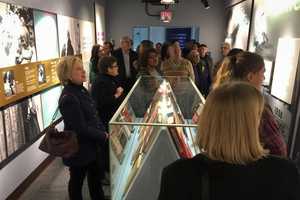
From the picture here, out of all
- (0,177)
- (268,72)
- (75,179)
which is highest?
(268,72)

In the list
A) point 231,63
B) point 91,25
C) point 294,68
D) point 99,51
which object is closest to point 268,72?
point 294,68

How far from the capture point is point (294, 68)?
312 centimetres

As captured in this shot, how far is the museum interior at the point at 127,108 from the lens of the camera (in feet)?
2.90

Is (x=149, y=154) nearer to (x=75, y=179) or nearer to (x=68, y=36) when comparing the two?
(x=75, y=179)

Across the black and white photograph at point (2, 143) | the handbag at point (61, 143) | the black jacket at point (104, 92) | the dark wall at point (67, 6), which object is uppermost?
the dark wall at point (67, 6)

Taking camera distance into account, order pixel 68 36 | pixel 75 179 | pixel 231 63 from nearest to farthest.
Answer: pixel 231 63, pixel 75 179, pixel 68 36

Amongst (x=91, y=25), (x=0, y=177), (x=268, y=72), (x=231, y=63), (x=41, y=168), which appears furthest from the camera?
(x=91, y=25)

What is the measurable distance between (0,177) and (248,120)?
2575 millimetres

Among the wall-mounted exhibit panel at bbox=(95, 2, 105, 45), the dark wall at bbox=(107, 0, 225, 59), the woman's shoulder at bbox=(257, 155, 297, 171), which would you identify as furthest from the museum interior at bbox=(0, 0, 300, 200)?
the dark wall at bbox=(107, 0, 225, 59)

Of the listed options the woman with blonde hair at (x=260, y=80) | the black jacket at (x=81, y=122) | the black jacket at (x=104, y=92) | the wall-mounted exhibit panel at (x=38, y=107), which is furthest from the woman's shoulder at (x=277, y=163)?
the wall-mounted exhibit panel at (x=38, y=107)

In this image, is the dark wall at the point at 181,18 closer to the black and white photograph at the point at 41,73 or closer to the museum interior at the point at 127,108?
the museum interior at the point at 127,108

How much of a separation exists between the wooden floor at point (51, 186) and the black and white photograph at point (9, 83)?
3.72 feet

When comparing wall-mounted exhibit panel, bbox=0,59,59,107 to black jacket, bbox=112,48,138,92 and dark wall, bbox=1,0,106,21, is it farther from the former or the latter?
black jacket, bbox=112,48,138,92

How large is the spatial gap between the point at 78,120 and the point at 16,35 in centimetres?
147
